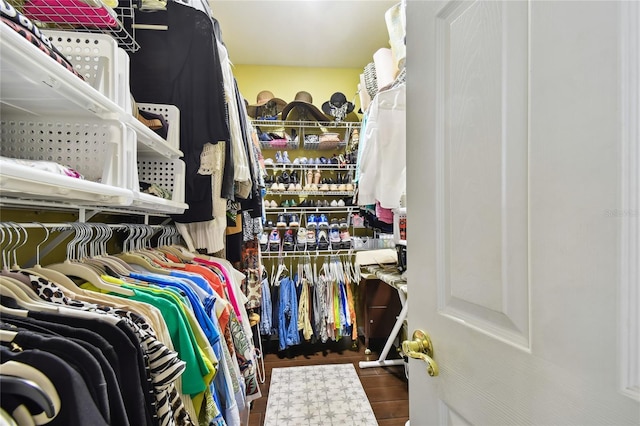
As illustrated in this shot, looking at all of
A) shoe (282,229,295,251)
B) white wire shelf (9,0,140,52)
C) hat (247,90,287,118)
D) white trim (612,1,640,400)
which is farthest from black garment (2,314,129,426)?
hat (247,90,287,118)

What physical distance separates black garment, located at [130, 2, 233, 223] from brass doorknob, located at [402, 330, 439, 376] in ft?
3.29

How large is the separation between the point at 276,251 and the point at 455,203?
2.24 metres

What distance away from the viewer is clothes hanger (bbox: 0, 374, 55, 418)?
1.13ft

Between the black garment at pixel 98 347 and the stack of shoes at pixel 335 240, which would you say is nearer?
the black garment at pixel 98 347

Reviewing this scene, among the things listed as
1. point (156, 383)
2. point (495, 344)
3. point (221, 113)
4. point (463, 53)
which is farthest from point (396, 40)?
point (156, 383)

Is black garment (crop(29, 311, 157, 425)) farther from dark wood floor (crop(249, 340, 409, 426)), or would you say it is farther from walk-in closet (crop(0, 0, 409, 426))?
dark wood floor (crop(249, 340, 409, 426))

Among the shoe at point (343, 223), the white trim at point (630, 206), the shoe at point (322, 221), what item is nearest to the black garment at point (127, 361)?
the white trim at point (630, 206)

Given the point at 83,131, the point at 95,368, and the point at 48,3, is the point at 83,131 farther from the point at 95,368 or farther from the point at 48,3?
the point at 95,368

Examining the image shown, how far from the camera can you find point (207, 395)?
2.61ft

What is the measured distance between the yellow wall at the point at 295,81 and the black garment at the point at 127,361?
2814 mm

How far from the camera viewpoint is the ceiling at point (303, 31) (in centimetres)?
218

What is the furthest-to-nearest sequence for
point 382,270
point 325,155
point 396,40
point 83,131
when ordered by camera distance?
point 325,155
point 382,270
point 396,40
point 83,131

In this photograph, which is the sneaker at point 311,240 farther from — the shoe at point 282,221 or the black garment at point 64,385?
the black garment at point 64,385

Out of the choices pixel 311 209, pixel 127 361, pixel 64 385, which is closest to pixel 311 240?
pixel 311 209
